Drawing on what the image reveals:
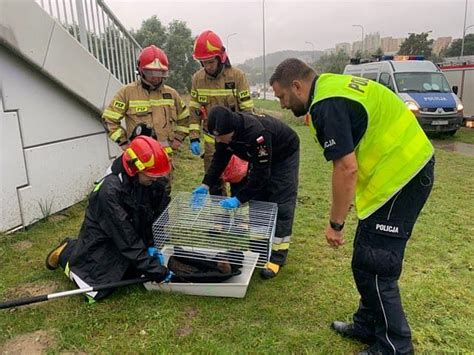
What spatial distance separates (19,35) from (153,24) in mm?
20080

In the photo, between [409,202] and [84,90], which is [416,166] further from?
[84,90]

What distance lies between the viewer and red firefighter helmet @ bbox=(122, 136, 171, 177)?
112 inches

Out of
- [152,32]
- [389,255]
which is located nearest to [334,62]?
[152,32]

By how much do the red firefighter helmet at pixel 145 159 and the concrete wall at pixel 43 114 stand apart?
1.94m

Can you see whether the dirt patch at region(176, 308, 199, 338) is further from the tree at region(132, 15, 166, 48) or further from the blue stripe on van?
the tree at region(132, 15, 166, 48)

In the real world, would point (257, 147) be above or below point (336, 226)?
above

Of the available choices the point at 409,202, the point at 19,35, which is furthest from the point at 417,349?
the point at 19,35

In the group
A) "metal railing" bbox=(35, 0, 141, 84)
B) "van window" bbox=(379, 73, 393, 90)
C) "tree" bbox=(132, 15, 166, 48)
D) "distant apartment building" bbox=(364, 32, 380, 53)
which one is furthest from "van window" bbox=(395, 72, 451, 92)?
"distant apartment building" bbox=(364, 32, 380, 53)

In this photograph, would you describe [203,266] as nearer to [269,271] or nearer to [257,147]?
[269,271]

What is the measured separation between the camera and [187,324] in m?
2.86

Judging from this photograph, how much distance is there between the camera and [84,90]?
198 inches

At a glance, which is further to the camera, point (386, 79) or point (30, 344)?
point (386, 79)

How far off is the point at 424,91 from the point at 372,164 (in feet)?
36.4

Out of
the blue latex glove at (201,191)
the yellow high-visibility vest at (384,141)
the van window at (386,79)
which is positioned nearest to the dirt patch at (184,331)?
the blue latex glove at (201,191)
